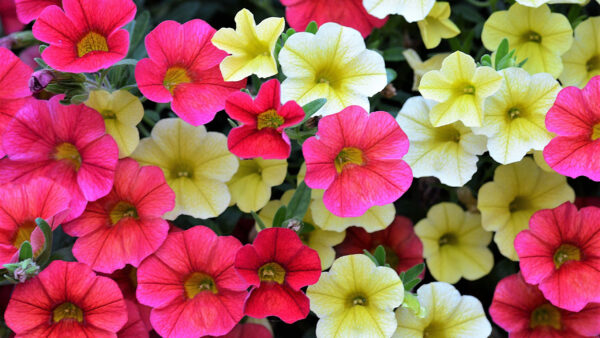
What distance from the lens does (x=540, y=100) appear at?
988mm

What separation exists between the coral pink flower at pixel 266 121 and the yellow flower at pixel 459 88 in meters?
0.23

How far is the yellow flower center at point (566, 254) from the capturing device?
1.02m

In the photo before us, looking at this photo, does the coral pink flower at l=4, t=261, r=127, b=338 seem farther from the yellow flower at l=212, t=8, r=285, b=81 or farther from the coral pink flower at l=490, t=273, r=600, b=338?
the coral pink flower at l=490, t=273, r=600, b=338

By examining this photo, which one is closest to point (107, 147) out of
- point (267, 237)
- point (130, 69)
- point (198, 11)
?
point (130, 69)

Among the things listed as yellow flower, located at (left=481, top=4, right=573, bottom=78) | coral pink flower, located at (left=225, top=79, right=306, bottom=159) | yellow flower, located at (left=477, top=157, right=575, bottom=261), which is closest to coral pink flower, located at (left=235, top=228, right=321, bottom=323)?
coral pink flower, located at (left=225, top=79, right=306, bottom=159)

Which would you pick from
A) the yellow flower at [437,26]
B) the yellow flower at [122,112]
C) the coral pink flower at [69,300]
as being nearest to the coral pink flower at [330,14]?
the yellow flower at [437,26]

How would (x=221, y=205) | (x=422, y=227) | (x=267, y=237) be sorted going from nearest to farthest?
(x=267, y=237), (x=221, y=205), (x=422, y=227)

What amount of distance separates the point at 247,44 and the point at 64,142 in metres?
0.34

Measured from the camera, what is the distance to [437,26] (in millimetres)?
1133

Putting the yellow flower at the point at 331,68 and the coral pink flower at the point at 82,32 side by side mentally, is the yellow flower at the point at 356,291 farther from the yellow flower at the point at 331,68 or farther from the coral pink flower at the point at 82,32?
the coral pink flower at the point at 82,32

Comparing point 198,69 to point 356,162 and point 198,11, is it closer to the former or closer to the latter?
point 356,162

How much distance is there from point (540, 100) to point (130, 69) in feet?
2.24

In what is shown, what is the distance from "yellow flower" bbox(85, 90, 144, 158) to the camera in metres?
1.03

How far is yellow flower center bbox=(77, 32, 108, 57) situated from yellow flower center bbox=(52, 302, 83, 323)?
388 mm
